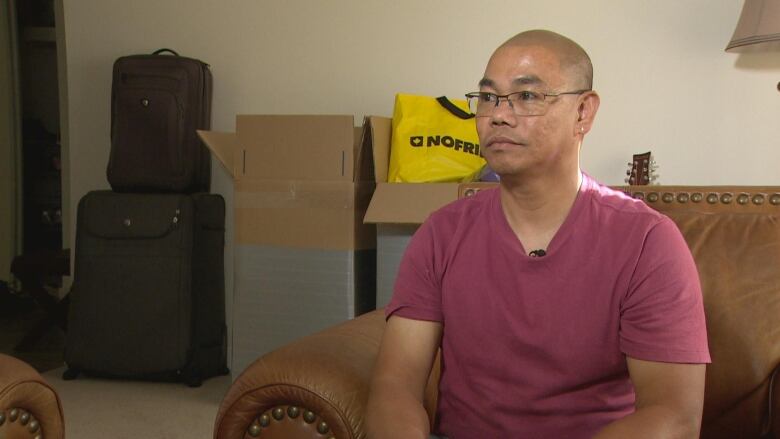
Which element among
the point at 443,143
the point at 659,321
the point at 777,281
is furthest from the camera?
the point at 443,143

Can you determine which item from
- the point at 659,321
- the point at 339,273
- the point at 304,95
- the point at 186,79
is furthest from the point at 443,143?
the point at 659,321

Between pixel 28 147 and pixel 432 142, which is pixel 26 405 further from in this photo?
pixel 28 147

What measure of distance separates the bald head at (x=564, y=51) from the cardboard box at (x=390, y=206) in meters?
1.21

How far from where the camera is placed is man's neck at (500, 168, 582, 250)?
4.34 ft

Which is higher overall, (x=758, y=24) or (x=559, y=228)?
(x=758, y=24)

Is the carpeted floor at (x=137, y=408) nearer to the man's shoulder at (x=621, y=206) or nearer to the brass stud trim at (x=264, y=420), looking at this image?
the brass stud trim at (x=264, y=420)

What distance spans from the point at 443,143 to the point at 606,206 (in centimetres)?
143

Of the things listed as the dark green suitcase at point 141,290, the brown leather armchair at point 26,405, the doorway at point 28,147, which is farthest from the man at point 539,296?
the doorway at point 28,147

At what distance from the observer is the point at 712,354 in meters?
1.42

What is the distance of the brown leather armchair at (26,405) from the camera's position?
1.22 metres

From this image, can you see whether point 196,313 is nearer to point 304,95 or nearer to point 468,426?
point 304,95

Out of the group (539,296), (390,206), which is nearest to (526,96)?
(539,296)

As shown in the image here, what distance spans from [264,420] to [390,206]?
A: 4.70 ft

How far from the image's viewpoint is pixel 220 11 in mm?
3355
